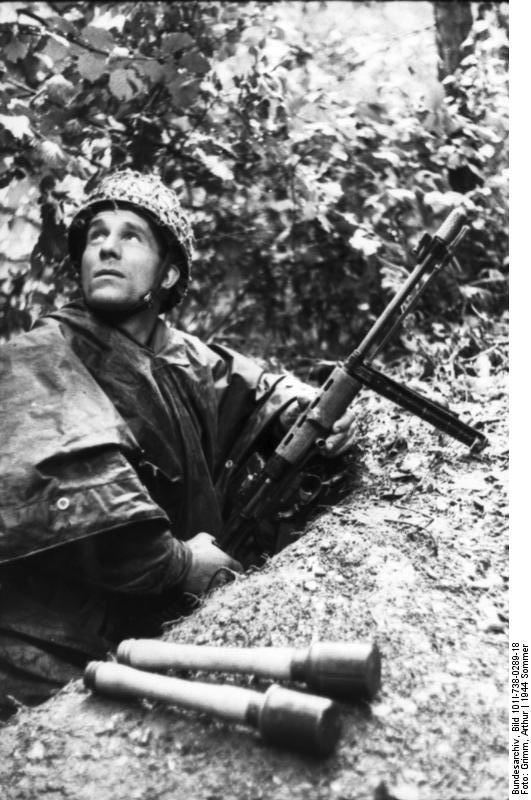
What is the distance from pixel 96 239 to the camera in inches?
142

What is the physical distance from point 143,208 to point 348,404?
1517 millimetres

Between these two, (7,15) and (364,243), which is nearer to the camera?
(7,15)

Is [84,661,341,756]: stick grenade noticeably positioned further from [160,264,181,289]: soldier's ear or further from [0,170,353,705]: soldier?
[160,264,181,289]: soldier's ear

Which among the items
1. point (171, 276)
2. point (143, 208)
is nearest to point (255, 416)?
point (171, 276)

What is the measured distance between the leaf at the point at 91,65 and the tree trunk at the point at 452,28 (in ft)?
10.6

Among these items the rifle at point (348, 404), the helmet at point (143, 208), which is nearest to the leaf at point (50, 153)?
the helmet at point (143, 208)

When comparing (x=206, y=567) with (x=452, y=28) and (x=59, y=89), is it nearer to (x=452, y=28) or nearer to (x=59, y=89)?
(x=59, y=89)

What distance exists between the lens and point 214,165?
4.52 m

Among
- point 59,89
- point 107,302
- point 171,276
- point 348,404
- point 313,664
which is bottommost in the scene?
point 313,664

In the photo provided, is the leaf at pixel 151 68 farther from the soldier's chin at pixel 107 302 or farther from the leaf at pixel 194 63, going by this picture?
the soldier's chin at pixel 107 302

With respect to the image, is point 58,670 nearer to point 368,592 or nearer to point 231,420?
point 368,592

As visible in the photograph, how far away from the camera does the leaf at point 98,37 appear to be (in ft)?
10.7

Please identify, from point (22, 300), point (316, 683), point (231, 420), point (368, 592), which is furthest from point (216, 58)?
point (316, 683)

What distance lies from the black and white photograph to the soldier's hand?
15mm
